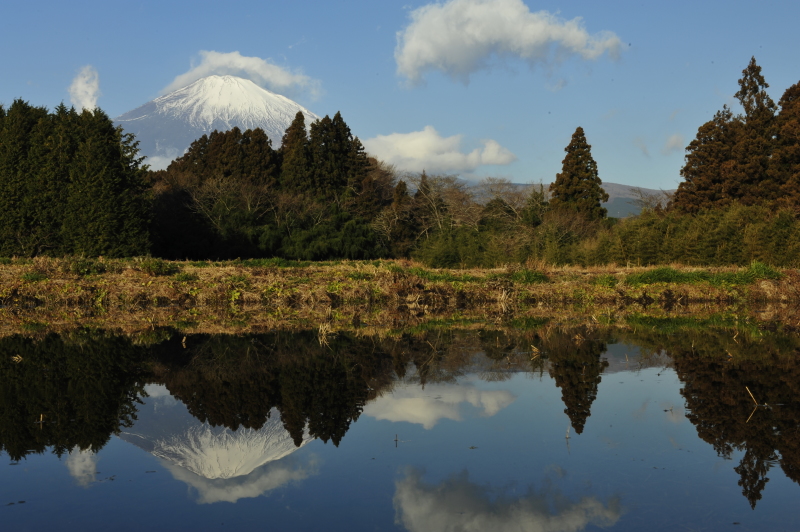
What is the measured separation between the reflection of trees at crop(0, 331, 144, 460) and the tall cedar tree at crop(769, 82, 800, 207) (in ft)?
101

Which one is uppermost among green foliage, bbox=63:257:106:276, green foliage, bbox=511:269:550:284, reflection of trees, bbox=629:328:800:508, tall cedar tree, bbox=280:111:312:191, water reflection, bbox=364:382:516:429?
tall cedar tree, bbox=280:111:312:191

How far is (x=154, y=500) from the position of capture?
464 cm

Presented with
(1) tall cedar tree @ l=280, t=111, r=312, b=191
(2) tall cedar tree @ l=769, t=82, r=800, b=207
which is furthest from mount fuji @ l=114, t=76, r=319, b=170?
(2) tall cedar tree @ l=769, t=82, r=800, b=207

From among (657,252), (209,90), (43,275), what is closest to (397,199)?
(657,252)

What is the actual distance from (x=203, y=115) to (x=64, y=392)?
142 metres

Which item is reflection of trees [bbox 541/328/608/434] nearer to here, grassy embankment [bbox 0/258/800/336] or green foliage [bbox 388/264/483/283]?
grassy embankment [bbox 0/258/800/336]

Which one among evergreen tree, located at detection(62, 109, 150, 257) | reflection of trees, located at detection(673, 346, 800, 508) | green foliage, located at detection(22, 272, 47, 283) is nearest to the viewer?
reflection of trees, located at detection(673, 346, 800, 508)

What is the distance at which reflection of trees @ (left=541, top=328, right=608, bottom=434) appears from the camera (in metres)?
7.29

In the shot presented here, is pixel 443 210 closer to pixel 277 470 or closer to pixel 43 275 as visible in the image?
pixel 43 275

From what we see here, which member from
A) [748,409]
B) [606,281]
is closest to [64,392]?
[748,409]

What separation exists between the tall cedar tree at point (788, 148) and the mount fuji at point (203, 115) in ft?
346

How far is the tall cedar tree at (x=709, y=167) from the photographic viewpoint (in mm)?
35406

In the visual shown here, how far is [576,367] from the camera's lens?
9.54m

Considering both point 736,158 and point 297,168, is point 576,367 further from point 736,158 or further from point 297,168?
point 297,168
